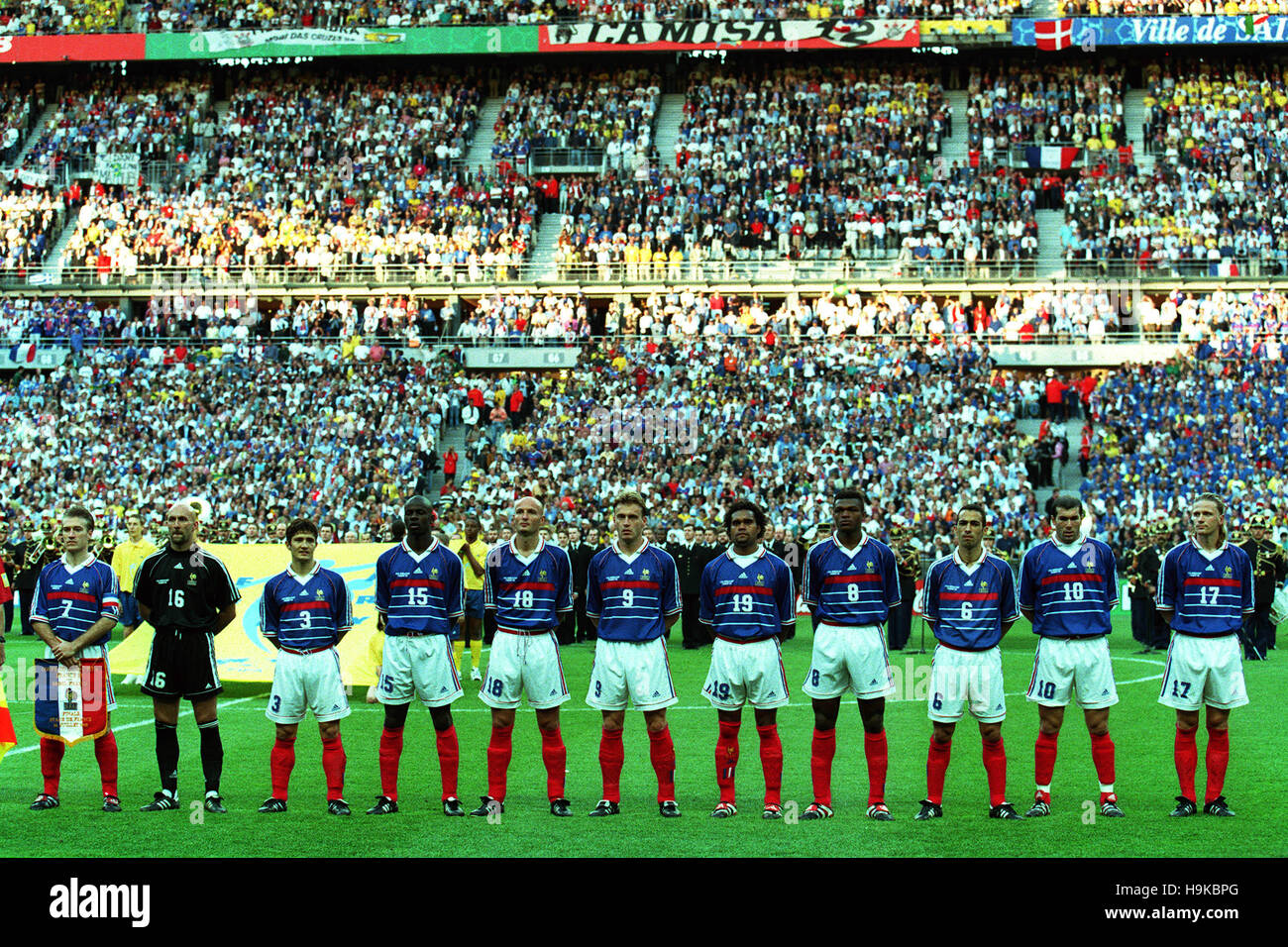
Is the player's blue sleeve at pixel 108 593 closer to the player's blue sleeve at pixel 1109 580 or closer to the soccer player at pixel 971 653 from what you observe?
the soccer player at pixel 971 653

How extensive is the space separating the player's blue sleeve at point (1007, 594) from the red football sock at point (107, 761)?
6027 mm

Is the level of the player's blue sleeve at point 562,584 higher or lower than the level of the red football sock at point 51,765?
higher

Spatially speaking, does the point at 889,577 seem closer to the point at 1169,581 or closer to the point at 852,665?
the point at 852,665

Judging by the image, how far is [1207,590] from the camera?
10148 millimetres

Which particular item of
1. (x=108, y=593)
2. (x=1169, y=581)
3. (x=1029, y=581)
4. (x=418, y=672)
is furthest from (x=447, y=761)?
(x=1169, y=581)

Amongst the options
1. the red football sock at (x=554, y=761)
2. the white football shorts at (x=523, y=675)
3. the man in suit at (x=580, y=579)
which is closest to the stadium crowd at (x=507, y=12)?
the man in suit at (x=580, y=579)

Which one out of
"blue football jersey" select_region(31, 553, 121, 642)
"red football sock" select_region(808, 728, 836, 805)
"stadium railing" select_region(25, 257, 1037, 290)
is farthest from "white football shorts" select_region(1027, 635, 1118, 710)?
"stadium railing" select_region(25, 257, 1037, 290)

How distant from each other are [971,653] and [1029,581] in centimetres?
71

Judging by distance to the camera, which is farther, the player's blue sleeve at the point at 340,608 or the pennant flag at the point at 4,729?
the pennant flag at the point at 4,729

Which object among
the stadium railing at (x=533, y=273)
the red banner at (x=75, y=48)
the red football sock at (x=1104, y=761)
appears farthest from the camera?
the red banner at (x=75, y=48)

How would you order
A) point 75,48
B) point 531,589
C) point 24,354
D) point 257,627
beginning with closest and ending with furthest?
1. point 531,589
2. point 257,627
3. point 24,354
4. point 75,48

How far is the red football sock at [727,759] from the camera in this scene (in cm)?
995

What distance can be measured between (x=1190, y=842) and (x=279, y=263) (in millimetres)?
38818
